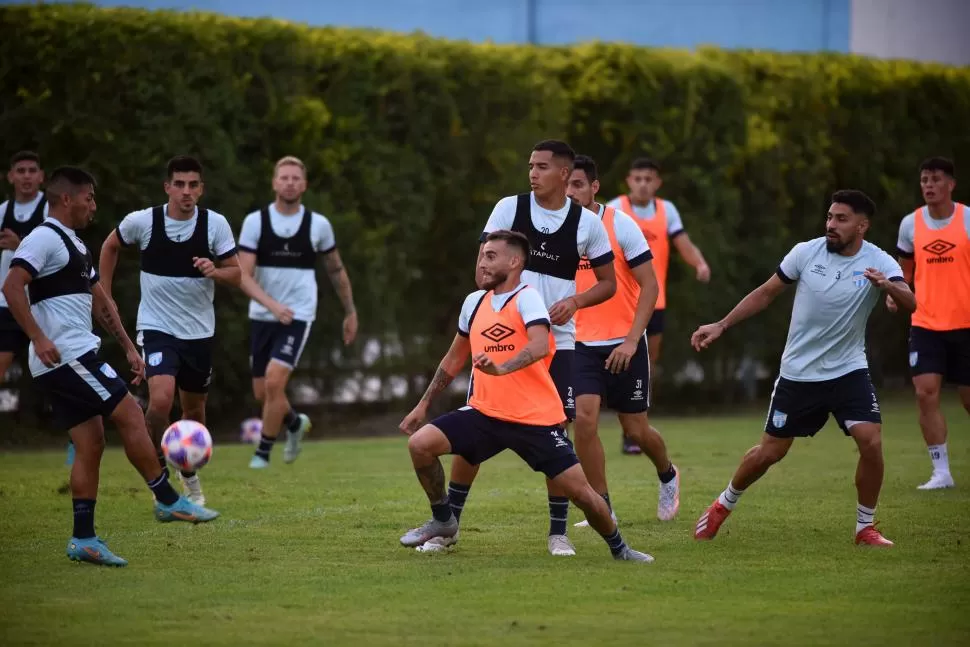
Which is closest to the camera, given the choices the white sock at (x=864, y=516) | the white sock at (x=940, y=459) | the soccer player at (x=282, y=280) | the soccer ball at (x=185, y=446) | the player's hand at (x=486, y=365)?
the player's hand at (x=486, y=365)

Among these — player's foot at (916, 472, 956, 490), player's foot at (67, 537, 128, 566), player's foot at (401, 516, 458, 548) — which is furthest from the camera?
player's foot at (916, 472, 956, 490)

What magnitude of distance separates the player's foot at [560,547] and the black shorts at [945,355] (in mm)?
4670

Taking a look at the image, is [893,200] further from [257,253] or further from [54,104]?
[54,104]

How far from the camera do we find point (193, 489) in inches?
406

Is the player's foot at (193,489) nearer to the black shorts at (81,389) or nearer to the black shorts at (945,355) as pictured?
the black shorts at (81,389)

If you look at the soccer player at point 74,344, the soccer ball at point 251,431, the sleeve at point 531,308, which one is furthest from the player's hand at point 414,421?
the soccer ball at point 251,431

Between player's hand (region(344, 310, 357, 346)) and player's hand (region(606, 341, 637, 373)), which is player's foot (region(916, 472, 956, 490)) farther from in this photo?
player's hand (region(344, 310, 357, 346))

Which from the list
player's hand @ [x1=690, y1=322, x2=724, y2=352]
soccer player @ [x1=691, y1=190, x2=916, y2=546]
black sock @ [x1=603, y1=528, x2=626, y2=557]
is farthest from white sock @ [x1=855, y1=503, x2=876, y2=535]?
black sock @ [x1=603, y1=528, x2=626, y2=557]

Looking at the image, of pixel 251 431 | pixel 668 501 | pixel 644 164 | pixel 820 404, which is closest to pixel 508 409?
pixel 820 404

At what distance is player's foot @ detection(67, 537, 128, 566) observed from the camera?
7988mm

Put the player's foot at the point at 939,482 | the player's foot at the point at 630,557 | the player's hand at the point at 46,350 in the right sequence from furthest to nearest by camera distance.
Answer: the player's foot at the point at 939,482, the player's foot at the point at 630,557, the player's hand at the point at 46,350

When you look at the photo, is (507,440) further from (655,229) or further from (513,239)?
(655,229)

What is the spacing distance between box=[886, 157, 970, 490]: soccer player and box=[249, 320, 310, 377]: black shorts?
549cm

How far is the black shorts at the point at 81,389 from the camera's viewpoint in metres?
8.05
